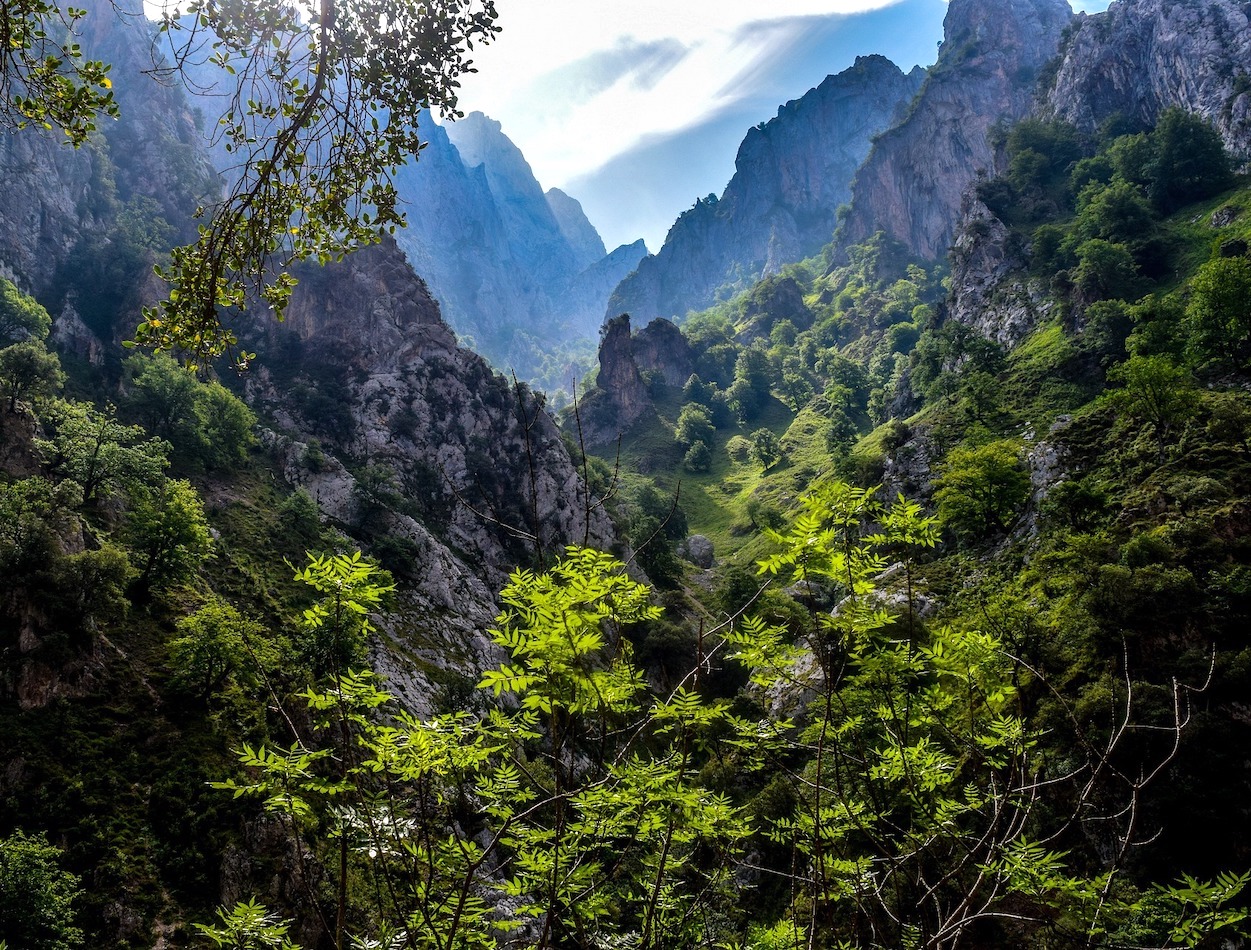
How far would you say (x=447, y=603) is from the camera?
55625 mm

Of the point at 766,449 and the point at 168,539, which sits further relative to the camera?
the point at 766,449

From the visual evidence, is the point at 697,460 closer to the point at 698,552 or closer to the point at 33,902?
the point at 698,552

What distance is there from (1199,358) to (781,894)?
46.8 meters

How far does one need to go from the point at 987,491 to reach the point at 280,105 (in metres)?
43.2

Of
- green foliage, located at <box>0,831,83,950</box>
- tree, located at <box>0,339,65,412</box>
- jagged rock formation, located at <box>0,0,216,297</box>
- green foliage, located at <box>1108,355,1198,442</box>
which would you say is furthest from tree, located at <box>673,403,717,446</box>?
green foliage, located at <box>0,831,83,950</box>

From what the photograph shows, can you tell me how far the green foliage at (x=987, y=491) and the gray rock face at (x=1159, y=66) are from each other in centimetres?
7770

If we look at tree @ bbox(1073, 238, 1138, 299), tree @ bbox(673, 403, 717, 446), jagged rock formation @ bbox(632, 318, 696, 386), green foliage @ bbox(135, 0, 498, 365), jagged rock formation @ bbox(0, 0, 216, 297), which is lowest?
A: tree @ bbox(1073, 238, 1138, 299)

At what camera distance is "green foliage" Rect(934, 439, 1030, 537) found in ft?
127

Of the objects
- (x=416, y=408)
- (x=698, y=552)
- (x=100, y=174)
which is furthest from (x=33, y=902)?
(x=100, y=174)

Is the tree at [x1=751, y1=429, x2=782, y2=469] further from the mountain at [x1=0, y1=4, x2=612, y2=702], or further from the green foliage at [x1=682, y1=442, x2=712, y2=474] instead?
the mountain at [x1=0, y1=4, x2=612, y2=702]

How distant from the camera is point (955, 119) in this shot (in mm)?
166750

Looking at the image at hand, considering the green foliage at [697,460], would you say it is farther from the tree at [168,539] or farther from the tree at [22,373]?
the tree at [22,373]

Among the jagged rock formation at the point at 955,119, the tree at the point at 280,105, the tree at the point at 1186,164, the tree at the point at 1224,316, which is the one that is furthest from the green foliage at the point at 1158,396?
the jagged rock formation at the point at 955,119

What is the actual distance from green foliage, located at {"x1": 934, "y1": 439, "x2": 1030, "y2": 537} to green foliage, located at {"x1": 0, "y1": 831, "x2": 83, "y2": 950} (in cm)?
4320
